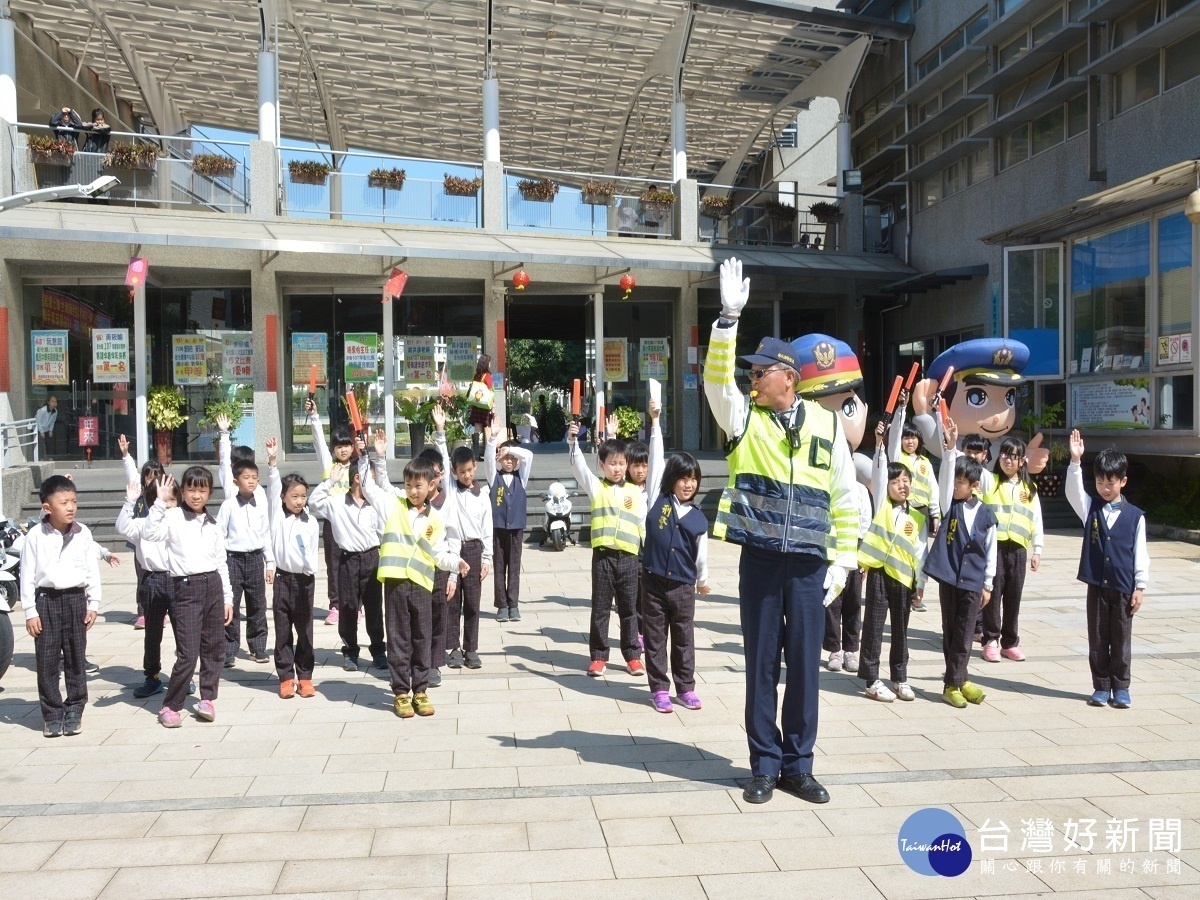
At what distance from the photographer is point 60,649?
6.14 meters

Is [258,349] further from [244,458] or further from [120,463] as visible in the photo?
[244,458]

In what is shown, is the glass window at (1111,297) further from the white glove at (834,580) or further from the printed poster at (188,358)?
the printed poster at (188,358)

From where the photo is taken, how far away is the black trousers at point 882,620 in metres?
6.71

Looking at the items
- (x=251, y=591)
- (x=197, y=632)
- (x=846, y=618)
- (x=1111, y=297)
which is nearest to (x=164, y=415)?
(x=251, y=591)

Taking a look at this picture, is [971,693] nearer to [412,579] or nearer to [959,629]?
[959,629]

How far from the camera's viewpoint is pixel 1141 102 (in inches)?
598

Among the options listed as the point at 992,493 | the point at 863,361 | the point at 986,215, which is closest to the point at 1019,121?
the point at 986,215

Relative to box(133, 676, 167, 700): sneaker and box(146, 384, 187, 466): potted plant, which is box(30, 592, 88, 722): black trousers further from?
box(146, 384, 187, 466): potted plant

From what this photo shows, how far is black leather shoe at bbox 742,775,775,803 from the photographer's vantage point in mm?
4730

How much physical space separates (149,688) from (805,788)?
15.0 ft

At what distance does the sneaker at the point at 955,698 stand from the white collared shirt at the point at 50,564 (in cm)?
540

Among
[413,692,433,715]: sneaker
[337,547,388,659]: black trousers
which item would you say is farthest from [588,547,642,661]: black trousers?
[337,547,388,659]: black trousers

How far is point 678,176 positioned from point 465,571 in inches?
593

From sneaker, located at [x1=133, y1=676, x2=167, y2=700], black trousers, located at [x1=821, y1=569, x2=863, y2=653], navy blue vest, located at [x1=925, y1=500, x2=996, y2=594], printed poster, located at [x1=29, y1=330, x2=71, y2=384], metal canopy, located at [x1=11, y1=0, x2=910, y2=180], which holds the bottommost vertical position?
sneaker, located at [x1=133, y1=676, x2=167, y2=700]
